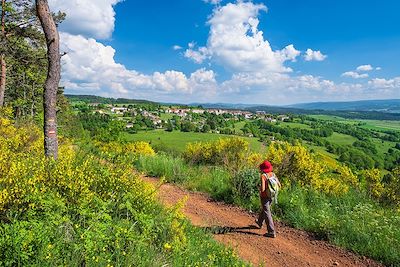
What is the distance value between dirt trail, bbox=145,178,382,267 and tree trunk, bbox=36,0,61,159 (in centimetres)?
279

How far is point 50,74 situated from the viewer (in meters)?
7.11

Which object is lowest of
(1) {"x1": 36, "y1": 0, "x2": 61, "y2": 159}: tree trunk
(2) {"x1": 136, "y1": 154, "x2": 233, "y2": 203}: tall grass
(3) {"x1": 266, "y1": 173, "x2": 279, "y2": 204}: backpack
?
(2) {"x1": 136, "y1": 154, "x2": 233, "y2": 203}: tall grass

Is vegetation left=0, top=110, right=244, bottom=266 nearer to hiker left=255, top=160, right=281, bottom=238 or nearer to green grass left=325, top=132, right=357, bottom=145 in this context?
hiker left=255, top=160, right=281, bottom=238

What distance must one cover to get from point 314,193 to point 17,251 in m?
8.07

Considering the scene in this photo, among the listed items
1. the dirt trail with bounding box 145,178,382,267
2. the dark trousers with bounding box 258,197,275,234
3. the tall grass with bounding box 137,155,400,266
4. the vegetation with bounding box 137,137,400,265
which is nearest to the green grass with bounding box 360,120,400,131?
the vegetation with bounding box 137,137,400,265

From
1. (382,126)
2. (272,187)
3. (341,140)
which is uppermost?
(272,187)

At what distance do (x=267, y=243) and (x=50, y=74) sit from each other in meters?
6.01

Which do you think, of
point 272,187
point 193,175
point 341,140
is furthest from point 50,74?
point 341,140

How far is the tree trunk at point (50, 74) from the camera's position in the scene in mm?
7023

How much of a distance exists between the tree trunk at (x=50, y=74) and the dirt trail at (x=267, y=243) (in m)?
2.79

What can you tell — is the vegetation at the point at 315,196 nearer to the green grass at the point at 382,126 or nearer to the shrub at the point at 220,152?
the shrub at the point at 220,152

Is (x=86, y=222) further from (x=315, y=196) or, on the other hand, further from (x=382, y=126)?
(x=382, y=126)

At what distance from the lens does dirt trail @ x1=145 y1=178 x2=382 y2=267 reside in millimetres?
6522

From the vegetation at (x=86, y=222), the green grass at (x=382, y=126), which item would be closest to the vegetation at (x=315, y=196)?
the vegetation at (x=86, y=222)
